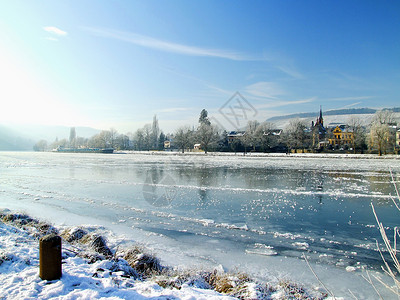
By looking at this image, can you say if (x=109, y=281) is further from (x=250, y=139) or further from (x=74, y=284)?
(x=250, y=139)

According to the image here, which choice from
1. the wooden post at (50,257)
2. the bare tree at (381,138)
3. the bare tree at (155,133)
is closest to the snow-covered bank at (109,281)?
the wooden post at (50,257)

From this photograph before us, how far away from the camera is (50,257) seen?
14.7 ft

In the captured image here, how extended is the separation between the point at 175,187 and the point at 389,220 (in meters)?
12.7

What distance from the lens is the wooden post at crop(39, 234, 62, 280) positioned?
4.40 metres

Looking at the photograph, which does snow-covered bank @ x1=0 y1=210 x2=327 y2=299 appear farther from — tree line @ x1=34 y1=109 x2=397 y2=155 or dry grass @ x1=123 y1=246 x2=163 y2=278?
tree line @ x1=34 y1=109 x2=397 y2=155

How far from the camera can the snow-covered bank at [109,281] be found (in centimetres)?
431

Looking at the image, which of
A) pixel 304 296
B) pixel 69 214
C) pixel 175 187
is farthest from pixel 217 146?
pixel 304 296

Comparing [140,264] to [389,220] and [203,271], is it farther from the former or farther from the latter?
[389,220]

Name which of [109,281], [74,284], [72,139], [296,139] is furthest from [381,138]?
[72,139]

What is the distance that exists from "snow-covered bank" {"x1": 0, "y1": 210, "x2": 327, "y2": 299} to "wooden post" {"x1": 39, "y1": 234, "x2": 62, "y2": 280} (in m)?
0.12

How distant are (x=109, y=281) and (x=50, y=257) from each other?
1107mm

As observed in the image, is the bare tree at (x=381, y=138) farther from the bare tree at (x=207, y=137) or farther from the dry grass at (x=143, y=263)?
→ the dry grass at (x=143, y=263)

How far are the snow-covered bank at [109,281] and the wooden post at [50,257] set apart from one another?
0.12 metres

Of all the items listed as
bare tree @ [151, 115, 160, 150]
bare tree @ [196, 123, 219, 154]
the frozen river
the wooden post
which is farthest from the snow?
bare tree @ [151, 115, 160, 150]
